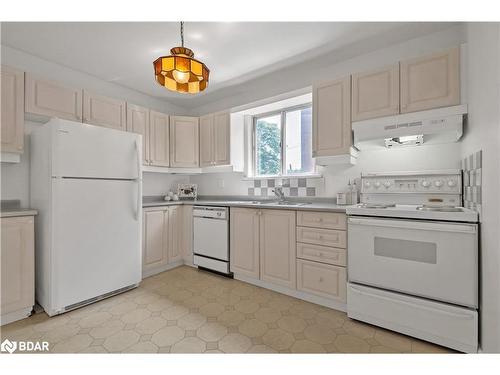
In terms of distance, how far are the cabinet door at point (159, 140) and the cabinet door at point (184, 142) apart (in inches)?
2.9

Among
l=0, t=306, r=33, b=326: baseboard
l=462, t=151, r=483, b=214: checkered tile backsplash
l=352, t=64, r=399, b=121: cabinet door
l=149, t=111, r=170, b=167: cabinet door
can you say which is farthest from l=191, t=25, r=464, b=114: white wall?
l=0, t=306, r=33, b=326: baseboard

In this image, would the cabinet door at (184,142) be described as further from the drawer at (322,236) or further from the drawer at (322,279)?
the drawer at (322,279)

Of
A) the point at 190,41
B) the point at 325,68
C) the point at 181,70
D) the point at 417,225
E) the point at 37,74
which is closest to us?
the point at 181,70

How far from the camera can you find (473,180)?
161cm

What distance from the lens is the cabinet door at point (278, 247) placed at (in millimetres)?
2316

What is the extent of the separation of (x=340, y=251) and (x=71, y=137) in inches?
98.5

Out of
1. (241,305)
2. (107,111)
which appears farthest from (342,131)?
(107,111)

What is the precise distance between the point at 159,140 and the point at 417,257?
320 cm

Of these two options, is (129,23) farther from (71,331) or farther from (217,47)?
(71,331)

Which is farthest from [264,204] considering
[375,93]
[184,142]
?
[184,142]

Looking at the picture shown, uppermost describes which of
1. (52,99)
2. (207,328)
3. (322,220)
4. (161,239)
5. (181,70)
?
(52,99)

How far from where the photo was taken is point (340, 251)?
2029 mm

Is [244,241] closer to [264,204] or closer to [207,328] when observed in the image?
[264,204]

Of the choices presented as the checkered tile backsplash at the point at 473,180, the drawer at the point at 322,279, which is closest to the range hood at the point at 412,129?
the checkered tile backsplash at the point at 473,180
